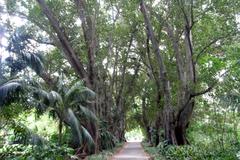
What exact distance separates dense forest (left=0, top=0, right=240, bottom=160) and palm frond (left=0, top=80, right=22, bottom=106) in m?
0.03

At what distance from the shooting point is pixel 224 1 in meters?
15.7

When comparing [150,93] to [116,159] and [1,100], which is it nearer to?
[116,159]

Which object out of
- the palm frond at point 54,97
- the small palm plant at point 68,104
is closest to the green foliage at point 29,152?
the small palm plant at point 68,104

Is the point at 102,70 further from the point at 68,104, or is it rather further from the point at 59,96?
the point at 59,96

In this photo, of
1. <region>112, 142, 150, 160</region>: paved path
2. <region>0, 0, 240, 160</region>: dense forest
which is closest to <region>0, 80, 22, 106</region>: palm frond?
<region>0, 0, 240, 160</region>: dense forest

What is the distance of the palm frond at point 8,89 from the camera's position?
10.5 m

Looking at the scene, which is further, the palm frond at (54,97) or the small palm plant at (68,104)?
the palm frond at (54,97)

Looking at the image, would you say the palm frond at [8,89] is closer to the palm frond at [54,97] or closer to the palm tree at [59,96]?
the palm tree at [59,96]

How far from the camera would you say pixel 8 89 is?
1059cm

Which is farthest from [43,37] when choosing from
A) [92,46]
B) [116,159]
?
[116,159]

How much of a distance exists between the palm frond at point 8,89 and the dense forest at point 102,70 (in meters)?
0.03

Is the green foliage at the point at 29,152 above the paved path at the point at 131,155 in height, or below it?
below

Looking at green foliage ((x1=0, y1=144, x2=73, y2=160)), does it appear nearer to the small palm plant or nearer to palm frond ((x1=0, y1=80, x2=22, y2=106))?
palm frond ((x1=0, y1=80, x2=22, y2=106))

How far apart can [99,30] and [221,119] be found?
8368 millimetres
